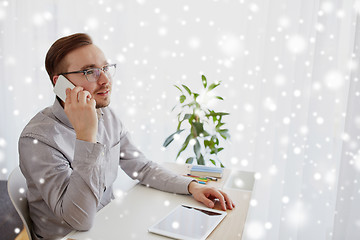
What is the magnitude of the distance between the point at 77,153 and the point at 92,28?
179 cm

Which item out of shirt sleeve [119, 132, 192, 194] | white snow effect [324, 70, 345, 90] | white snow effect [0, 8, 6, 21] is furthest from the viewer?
white snow effect [0, 8, 6, 21]

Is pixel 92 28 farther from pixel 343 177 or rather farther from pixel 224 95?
pixel 343 177

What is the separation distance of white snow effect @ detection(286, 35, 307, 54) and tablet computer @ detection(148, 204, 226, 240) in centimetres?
137

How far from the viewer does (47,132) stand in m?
1.23

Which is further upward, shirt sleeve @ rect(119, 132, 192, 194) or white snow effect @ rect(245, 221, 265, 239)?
shirt sleeve @ rect(119, 132, 192, 194)

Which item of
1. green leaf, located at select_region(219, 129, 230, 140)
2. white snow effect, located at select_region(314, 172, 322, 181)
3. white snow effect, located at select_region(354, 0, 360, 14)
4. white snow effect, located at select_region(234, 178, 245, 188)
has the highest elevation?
white snow effect, located at select_region(354, 0, 360, 14)

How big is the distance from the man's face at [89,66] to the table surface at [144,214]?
411 mm

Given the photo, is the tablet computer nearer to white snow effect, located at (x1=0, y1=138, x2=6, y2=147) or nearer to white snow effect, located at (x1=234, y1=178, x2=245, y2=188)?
white snow effect, located at (x1=234, y1=178, x2=245, y2=188)

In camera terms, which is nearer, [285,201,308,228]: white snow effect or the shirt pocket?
the shirt pocket

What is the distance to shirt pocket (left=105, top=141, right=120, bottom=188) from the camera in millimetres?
1487

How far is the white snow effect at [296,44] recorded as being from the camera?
85.3 inches

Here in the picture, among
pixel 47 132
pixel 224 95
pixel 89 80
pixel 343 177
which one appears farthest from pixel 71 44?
pixel 343 177

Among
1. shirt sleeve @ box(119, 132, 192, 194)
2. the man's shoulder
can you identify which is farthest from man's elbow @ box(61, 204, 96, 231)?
shirt sleeve @ box(119, 132, 192, 194)

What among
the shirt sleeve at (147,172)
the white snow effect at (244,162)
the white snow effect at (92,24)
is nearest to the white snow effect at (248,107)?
the white snow effect at (244,162)
